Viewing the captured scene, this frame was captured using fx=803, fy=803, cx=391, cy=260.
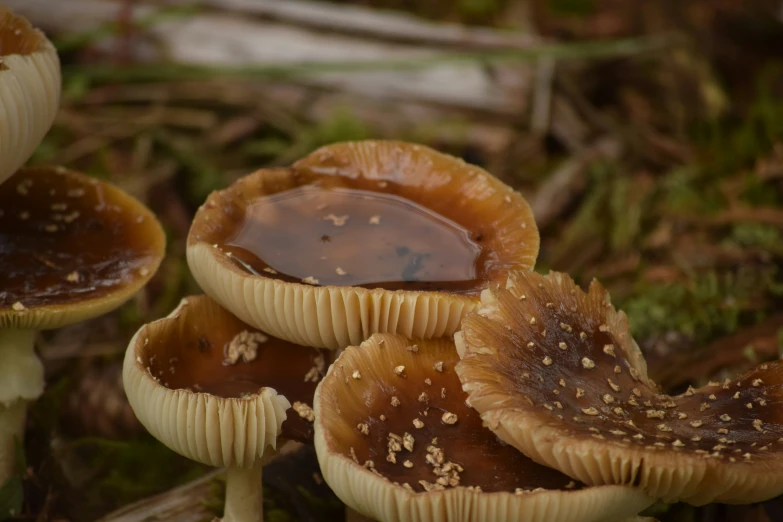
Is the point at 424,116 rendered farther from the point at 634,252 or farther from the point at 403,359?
the point at 403,359

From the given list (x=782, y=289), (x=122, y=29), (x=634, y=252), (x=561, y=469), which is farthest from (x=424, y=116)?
(x=561, y=469)

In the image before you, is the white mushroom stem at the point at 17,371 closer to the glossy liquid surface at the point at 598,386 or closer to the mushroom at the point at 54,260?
the mushroom at the point at 54,260

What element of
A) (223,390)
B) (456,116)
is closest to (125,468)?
(223,390)

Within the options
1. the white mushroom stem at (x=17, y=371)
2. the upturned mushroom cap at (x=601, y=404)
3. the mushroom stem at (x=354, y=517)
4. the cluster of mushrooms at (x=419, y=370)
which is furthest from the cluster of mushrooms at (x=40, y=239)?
the upturned mushroom cap at (x=601, y=404)

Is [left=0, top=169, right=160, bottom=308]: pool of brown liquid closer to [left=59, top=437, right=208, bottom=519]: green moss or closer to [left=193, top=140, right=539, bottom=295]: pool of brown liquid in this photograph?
[left=193, top=140, right=539, bottom=295]: pool of brown liquid

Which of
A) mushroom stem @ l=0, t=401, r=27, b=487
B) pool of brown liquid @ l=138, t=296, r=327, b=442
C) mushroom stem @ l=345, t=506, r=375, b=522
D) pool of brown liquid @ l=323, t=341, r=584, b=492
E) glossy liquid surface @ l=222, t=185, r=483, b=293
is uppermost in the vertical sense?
glossy liquid surface @ l=222, t=185, r=483, b=293

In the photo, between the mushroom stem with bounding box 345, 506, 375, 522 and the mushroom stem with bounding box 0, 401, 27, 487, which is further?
the mushroom stem with bounding box 0, 401, 27, 487

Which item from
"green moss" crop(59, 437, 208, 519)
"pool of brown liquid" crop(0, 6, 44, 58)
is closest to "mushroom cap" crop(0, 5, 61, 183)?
"pool of brown liquid" crop(0, 6, 44, 58)
